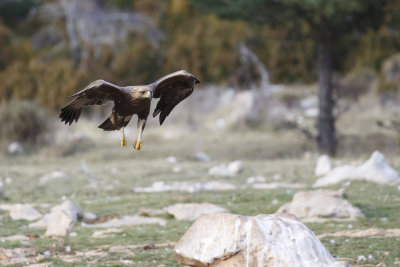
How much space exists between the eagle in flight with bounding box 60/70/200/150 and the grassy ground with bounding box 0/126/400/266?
110cm

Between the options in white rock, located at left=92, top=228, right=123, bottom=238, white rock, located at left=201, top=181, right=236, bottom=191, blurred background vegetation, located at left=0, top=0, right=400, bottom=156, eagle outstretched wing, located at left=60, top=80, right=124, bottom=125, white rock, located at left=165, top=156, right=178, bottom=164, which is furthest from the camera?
blurred background vegetation, located at left=0, top=0, right=400, bottom=156

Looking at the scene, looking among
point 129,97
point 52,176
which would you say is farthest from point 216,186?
point 129,97

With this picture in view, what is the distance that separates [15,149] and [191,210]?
8649 mm

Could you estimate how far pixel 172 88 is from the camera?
19.3ft

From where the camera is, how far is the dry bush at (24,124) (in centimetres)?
1519

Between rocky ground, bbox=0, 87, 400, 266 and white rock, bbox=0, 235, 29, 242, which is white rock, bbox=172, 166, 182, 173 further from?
white rock, bbox=0, 235, 29, 242

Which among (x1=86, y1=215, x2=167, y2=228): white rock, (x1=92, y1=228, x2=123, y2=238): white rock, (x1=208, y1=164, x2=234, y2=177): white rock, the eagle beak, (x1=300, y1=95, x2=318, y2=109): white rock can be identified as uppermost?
(x1=300, y1=95, x2=318, y2=109): white rock

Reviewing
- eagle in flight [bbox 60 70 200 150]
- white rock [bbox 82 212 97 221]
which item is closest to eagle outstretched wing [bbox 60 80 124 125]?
eagle in flight [bbox 60 70 200 150]

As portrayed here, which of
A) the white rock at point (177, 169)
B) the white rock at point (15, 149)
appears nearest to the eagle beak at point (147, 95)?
the white rock at point (177, 169)

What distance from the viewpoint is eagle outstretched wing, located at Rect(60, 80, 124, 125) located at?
5156 mm

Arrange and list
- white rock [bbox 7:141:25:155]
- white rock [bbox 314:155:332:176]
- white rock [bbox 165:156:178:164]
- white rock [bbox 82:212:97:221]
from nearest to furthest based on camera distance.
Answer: white rock [bbox 82:212:97:221] < white rock [bbox 314:155:332:176] < white rock [bbox 165:156:178:164] < white rock [bbox 7:141:25:155]

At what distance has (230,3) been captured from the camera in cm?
1351

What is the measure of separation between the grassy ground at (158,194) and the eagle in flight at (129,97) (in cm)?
110

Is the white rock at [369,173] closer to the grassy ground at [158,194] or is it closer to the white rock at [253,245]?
the grassy ground at [158,194]
